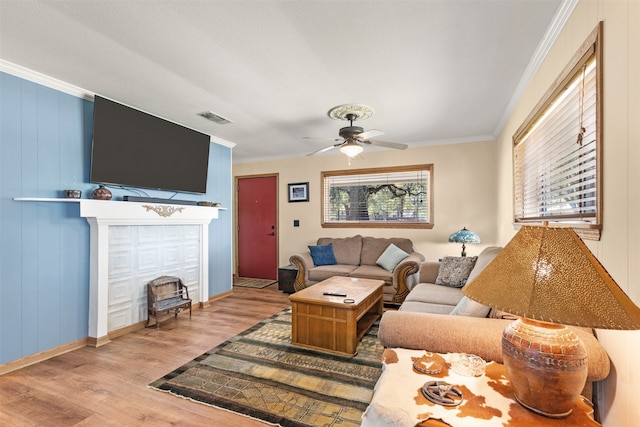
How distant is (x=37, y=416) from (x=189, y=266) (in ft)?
7.42

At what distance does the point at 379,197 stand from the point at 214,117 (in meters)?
2.91

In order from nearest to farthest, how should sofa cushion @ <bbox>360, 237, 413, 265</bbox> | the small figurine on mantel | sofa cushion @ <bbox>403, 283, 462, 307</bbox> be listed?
sofa cushion @ <bbox>403, 283, 462, 307</bbox>, the small figurine on mantel, sofa cushion @ <bbox>360, 237, 413, 265</bbox>

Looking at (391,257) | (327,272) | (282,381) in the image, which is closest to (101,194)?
(282,381)

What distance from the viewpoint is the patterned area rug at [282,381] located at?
1884 millimetres

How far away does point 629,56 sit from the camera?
3.75 ft

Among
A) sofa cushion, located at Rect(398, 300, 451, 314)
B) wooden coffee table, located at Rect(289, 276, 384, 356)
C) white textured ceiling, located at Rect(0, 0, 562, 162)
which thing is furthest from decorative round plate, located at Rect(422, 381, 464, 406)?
white textured ceiling, located at Rect(0, 0, 562, 162)

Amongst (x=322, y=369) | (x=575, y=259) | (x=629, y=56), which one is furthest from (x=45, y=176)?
(x=629, y=56)

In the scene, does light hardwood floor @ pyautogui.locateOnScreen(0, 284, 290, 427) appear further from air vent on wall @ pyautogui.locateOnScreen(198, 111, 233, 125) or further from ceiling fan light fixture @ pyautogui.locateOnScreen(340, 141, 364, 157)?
air vent on wall @ pyautogui.locateOnScreen(198, 111, 233, 125)

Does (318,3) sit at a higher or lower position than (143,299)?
higher

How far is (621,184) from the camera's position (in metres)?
1.21

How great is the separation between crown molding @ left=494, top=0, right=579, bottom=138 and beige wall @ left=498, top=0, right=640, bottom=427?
233 millimetres

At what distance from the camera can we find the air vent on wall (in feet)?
11.4

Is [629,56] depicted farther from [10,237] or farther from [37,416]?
[10,237]

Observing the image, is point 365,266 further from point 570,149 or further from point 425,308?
point 570,149
